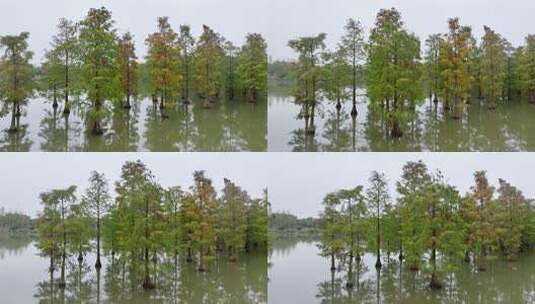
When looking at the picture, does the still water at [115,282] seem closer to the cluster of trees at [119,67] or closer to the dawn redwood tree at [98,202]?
the dawn redwood tree at [98,202]

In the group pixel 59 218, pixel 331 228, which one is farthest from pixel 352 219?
pixel 59 218

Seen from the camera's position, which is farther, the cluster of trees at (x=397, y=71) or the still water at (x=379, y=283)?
the still water at (x=379, y=283)

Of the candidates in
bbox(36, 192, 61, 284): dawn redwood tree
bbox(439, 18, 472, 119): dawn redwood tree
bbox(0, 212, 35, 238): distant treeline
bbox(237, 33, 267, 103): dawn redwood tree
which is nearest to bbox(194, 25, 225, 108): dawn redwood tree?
bbox(237, 33, 267, 103): dawn redwood tree

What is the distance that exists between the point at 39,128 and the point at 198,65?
1.45 m

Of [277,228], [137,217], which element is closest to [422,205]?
[277,228]

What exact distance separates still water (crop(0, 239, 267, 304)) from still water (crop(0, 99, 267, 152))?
1.11 m

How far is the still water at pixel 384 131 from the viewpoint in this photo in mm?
4855

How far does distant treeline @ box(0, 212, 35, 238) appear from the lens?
19.8 feet

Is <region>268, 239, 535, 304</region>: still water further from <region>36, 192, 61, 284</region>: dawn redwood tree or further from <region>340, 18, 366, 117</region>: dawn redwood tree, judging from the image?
<region>36, 192, 61, 284</region>: dawn redwood tree

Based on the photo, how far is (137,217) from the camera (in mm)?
6316

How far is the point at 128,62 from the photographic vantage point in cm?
546

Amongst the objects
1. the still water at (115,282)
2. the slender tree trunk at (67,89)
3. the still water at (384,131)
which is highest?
the slender tree trunk at (67,89)

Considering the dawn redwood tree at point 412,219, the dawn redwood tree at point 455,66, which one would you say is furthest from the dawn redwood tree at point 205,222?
the dawn redwood tree at point 455,66

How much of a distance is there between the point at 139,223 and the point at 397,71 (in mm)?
2989
